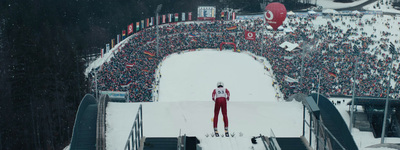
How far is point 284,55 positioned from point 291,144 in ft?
100

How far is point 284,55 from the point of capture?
141ft

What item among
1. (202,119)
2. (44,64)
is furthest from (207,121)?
(44,64)

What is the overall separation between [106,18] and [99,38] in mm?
4383

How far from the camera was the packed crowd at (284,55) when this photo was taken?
1367 inches

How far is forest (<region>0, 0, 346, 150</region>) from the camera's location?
111ft

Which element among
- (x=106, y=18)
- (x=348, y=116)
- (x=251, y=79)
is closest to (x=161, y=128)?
(x=348, y=116)

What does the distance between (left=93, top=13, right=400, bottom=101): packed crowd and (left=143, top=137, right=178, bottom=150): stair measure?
18833 millimetres

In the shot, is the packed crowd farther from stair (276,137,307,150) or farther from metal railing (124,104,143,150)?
stair (276,137,307,150)

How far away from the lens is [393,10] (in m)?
69.2

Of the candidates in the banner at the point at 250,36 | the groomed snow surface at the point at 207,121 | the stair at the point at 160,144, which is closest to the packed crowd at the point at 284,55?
the banner at the point at 250,36

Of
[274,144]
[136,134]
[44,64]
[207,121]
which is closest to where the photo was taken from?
[274,144]

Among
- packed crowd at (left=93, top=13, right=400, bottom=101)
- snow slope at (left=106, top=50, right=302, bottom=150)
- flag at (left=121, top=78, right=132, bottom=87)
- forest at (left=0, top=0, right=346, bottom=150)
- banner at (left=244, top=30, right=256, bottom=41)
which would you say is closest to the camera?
snow slope at (left=106, top=50, right=302, bottom=150)

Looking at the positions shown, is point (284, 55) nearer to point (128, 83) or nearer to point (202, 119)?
point (128, 83)

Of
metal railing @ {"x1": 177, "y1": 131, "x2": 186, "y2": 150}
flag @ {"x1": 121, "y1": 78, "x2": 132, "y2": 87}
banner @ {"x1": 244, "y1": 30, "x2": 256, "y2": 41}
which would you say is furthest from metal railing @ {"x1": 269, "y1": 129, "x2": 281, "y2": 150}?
banner @ {"x1": 244, "y1": 30, "x2": 256, "y2": 41}
